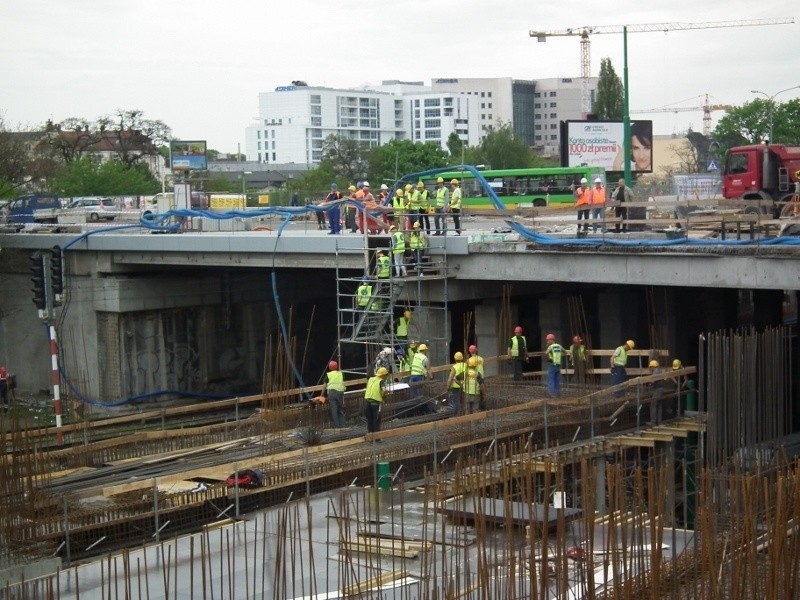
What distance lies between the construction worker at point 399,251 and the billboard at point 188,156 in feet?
82.9

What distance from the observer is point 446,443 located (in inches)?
749

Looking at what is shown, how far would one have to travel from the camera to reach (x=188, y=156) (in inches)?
2274

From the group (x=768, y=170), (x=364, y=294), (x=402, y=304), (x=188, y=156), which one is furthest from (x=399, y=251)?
(x=188, y=156)

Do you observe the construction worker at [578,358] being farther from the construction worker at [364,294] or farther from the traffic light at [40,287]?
the traffic light at [40,287]

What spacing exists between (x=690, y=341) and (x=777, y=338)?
39.6 feet

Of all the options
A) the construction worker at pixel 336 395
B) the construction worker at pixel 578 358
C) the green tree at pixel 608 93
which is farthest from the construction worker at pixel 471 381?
the green tree at pixel 608 93

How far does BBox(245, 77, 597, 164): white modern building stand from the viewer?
172 m

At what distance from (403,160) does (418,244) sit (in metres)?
66.1

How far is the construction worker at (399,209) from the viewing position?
27688mm

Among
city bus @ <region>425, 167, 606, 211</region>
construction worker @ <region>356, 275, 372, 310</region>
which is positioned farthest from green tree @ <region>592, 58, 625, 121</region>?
construction worker @ <region>356, 275, 372, 310</region>

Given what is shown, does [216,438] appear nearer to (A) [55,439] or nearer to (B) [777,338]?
(A) [55,439]

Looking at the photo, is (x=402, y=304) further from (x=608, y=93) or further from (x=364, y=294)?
(x=608, y=93)

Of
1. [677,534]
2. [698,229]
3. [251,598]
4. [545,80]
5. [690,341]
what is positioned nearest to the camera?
[251,598]

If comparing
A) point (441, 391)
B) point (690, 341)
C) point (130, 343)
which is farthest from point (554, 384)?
point (130, 343)
